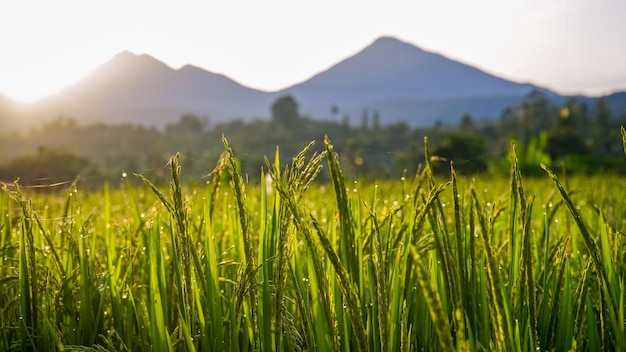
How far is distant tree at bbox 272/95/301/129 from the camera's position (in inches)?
4983

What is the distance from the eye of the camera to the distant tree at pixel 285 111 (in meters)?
127

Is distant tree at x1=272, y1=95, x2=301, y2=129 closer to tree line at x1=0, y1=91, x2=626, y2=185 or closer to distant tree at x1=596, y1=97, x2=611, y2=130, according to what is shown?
tree line at x1=0, y1=91, x2=626, y2=185

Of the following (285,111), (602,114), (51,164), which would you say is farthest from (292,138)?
(602,114)

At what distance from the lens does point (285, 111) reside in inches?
5039

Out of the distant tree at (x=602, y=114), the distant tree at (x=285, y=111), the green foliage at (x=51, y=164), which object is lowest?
the green foliage at (x=51, y=164)

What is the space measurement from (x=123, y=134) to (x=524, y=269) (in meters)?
131

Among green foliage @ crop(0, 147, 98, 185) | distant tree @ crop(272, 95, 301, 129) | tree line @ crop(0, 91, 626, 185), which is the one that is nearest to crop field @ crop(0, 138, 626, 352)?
tree line @ crop(0, 91, 626, 185)

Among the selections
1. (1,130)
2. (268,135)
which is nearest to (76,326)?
(268,135)

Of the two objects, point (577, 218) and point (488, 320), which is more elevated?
point (577, 218)

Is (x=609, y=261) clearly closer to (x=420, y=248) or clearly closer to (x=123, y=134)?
(x=420, y=248)

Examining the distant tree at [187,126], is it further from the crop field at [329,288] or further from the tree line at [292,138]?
the crop field at [329,288]

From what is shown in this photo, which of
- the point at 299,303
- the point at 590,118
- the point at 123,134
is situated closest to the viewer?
the point at 299,303

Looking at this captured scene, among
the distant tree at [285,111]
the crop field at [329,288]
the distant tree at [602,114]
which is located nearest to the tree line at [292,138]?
the distant tree at [602,114]

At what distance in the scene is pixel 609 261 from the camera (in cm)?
94
